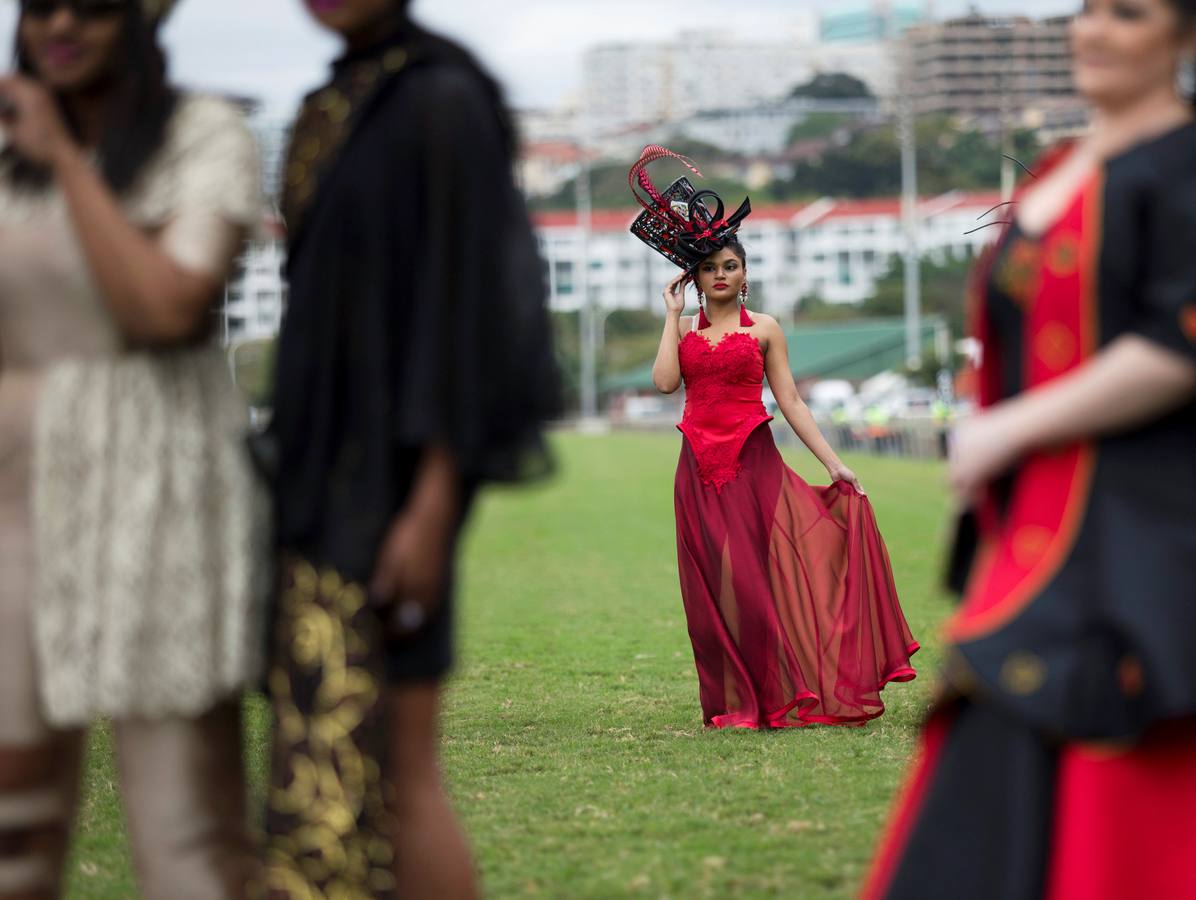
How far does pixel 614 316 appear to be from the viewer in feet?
464

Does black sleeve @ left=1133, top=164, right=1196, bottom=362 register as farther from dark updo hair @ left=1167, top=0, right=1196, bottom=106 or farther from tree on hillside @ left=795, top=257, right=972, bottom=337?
tree on hillside @ left=795, top=257, right=972, bottom=337

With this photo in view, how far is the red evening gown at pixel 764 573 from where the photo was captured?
8227 millimetres

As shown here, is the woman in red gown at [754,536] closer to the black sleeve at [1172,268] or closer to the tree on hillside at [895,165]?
the black sleeve at [1172,268]

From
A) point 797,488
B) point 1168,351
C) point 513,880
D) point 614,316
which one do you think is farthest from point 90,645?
point 614,316

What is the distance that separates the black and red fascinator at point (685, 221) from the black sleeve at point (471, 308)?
17.1 ft

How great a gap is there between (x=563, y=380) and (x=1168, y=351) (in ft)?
3.01

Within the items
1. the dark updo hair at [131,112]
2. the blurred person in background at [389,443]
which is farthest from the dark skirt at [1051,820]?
the dark updo hair at [131,112]

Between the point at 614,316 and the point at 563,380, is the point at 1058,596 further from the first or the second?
the point at 614,316

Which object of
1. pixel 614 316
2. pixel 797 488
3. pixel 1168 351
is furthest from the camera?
pixel 614 316

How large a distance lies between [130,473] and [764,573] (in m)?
5.30

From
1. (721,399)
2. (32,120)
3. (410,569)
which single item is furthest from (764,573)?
(32,120)

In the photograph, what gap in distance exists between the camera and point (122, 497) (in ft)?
10.6

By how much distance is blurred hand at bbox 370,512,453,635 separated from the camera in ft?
10.2

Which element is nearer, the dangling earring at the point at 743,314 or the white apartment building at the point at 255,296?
the white apartment building at the point at 255,296
